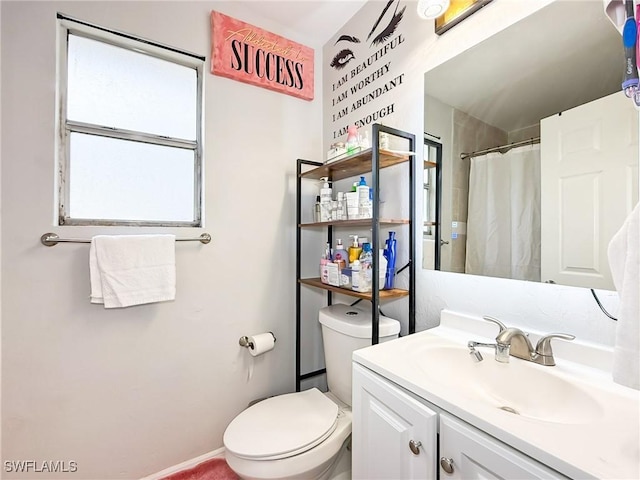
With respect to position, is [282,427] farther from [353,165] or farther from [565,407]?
[353,165]

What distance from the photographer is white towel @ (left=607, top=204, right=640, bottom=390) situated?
19.6 inches

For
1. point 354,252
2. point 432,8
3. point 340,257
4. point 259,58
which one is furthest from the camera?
point 259,58

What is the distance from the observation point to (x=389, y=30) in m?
1.35

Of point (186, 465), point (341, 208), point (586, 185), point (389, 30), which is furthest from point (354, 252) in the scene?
point (186, 465)

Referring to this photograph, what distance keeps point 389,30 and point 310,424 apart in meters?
1.85

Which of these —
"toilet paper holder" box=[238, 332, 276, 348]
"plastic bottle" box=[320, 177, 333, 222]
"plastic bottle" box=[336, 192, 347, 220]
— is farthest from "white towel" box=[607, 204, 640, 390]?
"toilet paper holder" box=[238, 332, 276, 348]

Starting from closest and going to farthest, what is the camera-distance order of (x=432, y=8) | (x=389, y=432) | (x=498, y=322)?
(x=389, y=432) → (x=498, y=322) → (x=432, y=8)

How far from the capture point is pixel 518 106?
95 cm

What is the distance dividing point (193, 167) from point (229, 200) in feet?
0.82

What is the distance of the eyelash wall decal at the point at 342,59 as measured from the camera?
5.27 ft

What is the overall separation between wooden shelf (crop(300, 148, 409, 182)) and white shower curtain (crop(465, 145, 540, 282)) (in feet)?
1.12

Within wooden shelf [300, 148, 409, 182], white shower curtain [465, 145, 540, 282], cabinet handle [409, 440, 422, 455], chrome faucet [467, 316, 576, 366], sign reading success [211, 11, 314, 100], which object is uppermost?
sign reading success [211, 11, 314, 100]

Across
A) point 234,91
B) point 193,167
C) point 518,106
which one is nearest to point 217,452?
point 193,167

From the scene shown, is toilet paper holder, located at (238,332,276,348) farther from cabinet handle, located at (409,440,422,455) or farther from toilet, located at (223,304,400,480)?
cabinet handle, located at (409,440,422,455)
